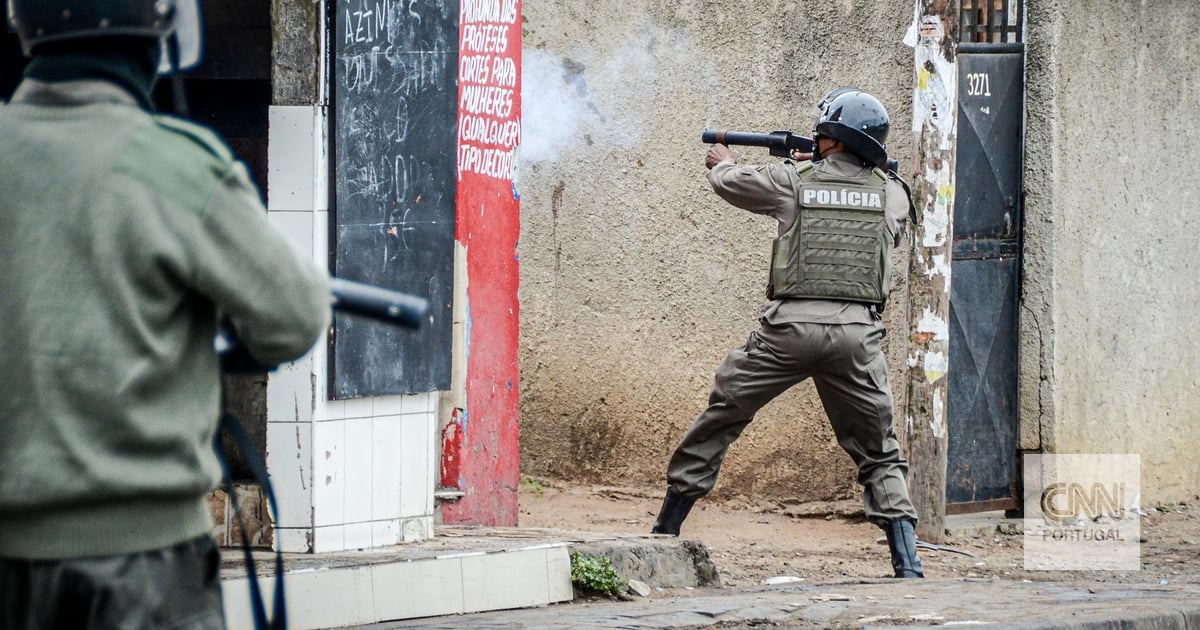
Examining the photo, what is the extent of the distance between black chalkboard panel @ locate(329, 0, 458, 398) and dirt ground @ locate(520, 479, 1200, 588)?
6.13ft

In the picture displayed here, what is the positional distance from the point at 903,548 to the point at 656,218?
8.81ft

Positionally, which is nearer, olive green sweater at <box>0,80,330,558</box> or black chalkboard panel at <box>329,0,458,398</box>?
olive green sweater at <box>0,80,330,558</box>

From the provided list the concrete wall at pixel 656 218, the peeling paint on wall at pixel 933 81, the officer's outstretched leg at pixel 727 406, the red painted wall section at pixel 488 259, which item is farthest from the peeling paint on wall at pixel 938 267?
the red painted wall section at pixel 488 259

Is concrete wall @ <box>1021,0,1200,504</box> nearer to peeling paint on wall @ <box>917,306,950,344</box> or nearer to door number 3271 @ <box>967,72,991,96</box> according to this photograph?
door number 3271 @ <box>967,72,991,96</box>

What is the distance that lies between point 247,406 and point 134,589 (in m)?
3.89

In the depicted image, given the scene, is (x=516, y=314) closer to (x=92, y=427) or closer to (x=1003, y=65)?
(x=1003, y=65)

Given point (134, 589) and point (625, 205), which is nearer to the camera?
point (134, 589)

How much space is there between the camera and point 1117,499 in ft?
29.0

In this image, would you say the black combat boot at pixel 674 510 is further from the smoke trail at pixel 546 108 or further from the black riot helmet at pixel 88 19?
the black riot helmet at pixel 88 19

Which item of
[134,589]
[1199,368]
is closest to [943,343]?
[1199,368]

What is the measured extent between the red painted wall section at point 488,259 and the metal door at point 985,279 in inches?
105

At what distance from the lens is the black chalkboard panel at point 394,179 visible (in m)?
5.51

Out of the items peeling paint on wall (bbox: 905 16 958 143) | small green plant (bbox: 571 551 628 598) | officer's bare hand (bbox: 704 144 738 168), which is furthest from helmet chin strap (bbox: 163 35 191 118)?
peeling paint on wall (bbox: 905 16 958 143)

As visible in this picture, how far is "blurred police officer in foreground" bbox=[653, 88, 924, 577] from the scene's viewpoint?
6.41 m
